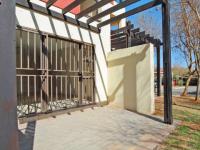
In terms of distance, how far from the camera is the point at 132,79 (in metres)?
9.62

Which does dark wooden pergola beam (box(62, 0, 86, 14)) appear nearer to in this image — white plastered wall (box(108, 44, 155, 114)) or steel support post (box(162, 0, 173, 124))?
steel support post (box(162, 0, 173, 124))

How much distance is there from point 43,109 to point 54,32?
2736 millimetres

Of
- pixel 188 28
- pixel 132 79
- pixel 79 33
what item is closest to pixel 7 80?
pixel 79 33

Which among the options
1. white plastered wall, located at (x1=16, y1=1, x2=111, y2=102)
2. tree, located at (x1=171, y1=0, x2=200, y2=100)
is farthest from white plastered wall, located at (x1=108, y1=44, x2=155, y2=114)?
tree, located at (x1=171, y1=0, x2=200, y2=100)

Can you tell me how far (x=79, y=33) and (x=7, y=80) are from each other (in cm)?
829

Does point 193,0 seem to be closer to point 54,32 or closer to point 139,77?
point 139,77

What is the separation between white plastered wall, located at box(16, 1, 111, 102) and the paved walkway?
243 centimetres

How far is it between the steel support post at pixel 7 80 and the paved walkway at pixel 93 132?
363 cm

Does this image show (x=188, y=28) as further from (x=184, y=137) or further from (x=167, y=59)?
(x=184, y=137)

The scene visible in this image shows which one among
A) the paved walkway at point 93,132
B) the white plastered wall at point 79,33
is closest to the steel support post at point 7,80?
the paved walkway at point 93,132

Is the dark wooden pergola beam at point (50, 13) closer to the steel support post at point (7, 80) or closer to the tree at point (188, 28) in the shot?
the steel support post at point (7, 80)

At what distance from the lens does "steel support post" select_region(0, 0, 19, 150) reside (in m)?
1.17

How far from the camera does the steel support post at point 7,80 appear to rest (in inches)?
46.2

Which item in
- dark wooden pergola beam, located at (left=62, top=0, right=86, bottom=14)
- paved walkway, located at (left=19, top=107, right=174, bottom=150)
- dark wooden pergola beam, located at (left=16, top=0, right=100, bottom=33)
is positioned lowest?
paved walkway, located at (left=19, top=107, right=174, bottom=150)
